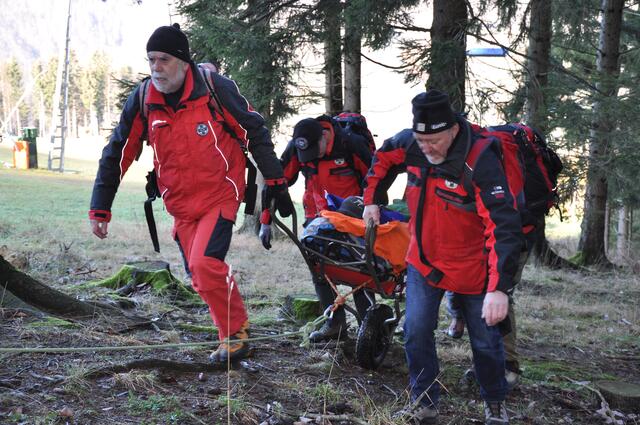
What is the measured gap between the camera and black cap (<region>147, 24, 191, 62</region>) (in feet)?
14.8

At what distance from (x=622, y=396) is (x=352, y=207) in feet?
8.41

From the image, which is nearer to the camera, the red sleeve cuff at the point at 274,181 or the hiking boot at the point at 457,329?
the red sleeve cuff at the point at 274,181

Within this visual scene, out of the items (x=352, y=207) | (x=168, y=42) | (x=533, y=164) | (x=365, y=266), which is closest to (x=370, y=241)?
(x=365, y=266)

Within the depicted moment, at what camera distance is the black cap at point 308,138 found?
5895 millimetres

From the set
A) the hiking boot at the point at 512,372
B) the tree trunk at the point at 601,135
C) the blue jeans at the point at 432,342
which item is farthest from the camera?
the tree trunk at the point at 601,135

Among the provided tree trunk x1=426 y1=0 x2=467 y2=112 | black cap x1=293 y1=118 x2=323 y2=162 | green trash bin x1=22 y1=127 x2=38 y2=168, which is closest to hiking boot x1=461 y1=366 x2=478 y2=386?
black cap x1=293 y1=118 x2=323 y2=162

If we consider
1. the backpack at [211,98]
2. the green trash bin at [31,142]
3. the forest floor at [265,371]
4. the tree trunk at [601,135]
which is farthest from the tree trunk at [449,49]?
the green trash bin at [31,142]

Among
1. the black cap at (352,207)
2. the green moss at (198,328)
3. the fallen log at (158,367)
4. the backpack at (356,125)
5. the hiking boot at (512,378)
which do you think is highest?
the backpack at (356,125)

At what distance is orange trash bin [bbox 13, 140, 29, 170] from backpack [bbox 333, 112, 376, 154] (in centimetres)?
4307

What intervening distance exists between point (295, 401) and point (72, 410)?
1398mm

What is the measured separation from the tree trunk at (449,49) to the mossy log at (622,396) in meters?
4.99

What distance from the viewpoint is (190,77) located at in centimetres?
464

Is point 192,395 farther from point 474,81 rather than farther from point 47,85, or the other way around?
point 47,85

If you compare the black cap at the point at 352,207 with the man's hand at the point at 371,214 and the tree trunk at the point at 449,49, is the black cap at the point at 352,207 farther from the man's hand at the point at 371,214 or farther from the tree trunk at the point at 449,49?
the tree trunk at the point at 449,49
